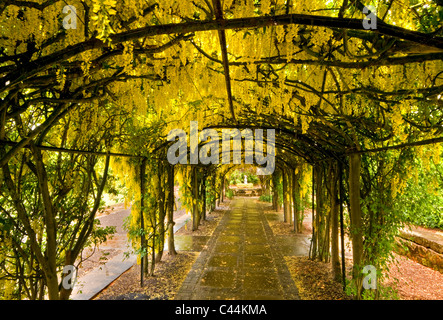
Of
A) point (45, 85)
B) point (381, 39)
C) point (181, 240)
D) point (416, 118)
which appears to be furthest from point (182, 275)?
point (381, 39)

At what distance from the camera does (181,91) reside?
325cm

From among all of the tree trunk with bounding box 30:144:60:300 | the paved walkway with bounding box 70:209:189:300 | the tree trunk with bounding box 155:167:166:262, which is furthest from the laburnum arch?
the paved walkway with bounding box 70:209:189:300

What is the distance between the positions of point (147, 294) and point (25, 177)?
8.56ft

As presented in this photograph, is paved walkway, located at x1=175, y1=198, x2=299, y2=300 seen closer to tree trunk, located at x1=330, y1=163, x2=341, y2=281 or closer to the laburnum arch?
tree trunk, located at x1=330, y1=163, x2=341, y2=281

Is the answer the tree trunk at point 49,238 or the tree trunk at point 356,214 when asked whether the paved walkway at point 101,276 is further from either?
the tree trunk at point 356,214

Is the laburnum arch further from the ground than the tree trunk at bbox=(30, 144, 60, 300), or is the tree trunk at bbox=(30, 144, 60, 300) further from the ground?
the laburnum arch

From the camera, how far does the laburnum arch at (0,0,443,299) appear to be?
156cm

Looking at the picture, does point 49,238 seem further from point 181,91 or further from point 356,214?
point 356,214

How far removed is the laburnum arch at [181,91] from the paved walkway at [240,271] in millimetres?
987

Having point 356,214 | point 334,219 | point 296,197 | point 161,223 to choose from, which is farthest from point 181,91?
point 296,197

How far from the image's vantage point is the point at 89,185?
2.80 metres

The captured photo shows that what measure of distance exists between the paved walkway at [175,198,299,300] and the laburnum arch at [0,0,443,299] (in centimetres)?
99
